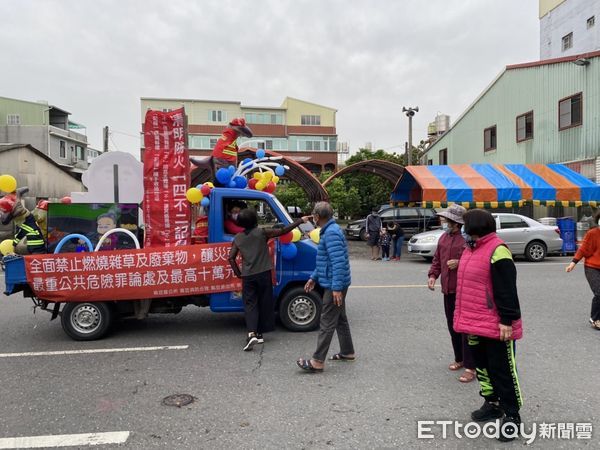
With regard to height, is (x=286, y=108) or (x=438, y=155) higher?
(x=286, y=108)

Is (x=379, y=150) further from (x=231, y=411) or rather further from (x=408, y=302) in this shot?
(x=231, y=411)

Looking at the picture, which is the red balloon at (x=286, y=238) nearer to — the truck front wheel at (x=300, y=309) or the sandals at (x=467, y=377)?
the truck front wheel at (x=300, y=309)

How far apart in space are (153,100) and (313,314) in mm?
50079

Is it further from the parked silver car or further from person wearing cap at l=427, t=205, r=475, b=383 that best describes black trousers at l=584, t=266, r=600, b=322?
the parked silver car

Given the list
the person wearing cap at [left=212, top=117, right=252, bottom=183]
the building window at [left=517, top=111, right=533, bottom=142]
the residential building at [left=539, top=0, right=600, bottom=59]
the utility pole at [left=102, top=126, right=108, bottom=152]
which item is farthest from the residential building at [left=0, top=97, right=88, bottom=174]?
the residential building at [left=539, top=0, right=600, bottom=59]

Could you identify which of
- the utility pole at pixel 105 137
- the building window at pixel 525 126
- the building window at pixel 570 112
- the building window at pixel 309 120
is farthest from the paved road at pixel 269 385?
the building window at pixel 309 120

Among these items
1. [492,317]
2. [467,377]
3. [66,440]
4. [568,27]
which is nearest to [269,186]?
[467,377]

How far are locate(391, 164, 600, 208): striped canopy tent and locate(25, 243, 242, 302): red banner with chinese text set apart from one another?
1110cm

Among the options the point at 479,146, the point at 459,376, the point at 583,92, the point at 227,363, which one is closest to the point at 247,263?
the point at 227,363

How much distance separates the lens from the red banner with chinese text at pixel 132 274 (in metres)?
5.54

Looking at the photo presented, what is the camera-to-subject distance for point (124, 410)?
148 inches

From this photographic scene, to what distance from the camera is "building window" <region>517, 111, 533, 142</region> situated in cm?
2089

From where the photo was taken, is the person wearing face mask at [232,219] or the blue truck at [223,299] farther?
the person wearing face mask at [232,219]

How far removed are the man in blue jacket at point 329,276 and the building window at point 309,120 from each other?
5069 centimetres
